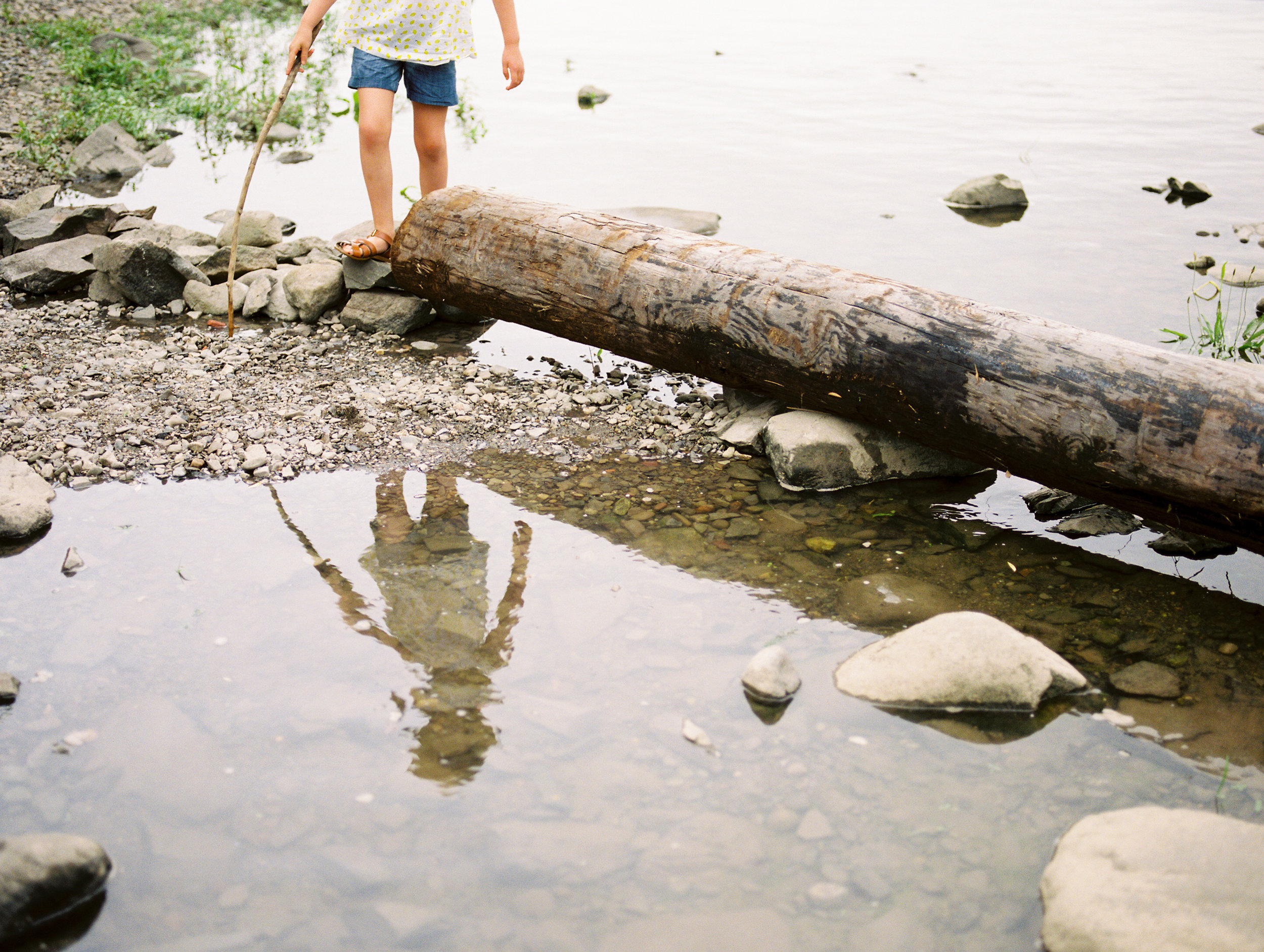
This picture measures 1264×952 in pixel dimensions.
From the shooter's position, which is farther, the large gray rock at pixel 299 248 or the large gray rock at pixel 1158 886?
the large gray rock at pixel 299 248

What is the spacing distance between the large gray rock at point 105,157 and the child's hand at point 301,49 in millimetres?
3994

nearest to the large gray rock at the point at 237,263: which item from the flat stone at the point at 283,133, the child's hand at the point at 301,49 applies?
the child's hand at the point at 301,49

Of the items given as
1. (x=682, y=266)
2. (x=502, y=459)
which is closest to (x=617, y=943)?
(x=502, y=459)

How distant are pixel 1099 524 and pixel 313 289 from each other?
3918 mm

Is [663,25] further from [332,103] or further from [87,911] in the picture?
[87,911]

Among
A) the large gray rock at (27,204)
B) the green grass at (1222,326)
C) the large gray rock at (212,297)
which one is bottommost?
the green grass at (1222,326)

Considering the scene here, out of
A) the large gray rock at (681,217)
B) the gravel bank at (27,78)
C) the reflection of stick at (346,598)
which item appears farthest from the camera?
the gravel bank at (27,78)

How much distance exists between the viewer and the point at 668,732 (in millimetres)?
2494

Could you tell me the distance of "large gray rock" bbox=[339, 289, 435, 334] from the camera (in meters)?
5.02

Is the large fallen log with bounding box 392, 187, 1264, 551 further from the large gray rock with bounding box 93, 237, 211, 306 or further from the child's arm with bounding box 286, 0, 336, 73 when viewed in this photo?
the large gray rock with bounding box 93, 237, 211, 306

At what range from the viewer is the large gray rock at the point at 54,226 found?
5.73m

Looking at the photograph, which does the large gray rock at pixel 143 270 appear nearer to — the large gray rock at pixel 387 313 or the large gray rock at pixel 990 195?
the large gray rock at pixel 387 313

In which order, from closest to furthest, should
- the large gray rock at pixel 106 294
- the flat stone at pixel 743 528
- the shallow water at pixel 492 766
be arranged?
the shallow water at pixel 492 766 → the flat stone at pixel 743 528 → the large gray rock at pixel 106 294

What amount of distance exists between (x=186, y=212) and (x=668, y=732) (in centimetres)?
611
